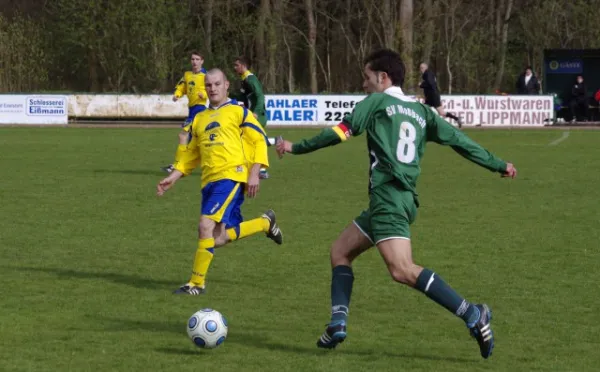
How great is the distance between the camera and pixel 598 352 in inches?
284

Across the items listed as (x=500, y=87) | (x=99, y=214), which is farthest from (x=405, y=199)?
(x=500, y=87)

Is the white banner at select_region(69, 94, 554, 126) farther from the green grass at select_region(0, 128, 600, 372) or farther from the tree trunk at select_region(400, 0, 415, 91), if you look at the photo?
the green grass at select_region(0, 128, 600, 372)

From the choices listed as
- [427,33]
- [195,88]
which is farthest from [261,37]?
[195,88]

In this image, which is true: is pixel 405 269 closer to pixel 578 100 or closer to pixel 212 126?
pixel 212 126

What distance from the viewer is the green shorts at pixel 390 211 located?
678cm

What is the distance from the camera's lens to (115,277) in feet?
32.5

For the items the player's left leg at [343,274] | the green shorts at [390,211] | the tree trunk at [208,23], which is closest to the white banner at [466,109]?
the tree trunk at [208,23]

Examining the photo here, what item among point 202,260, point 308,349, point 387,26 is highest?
point 387,26

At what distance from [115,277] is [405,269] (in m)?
3.83

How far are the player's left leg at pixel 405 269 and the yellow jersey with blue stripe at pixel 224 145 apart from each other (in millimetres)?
2533

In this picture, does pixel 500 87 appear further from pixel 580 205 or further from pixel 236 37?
pixel 580 205

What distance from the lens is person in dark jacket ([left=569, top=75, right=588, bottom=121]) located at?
124ft

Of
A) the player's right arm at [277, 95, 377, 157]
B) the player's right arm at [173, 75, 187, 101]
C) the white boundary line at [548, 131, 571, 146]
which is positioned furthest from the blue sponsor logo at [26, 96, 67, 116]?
the player's right arm at [277, 95, 377, 157]

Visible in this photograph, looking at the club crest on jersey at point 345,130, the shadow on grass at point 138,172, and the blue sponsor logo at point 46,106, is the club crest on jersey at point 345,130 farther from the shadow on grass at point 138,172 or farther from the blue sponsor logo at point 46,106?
the blue sponsor logo at point 46,106
